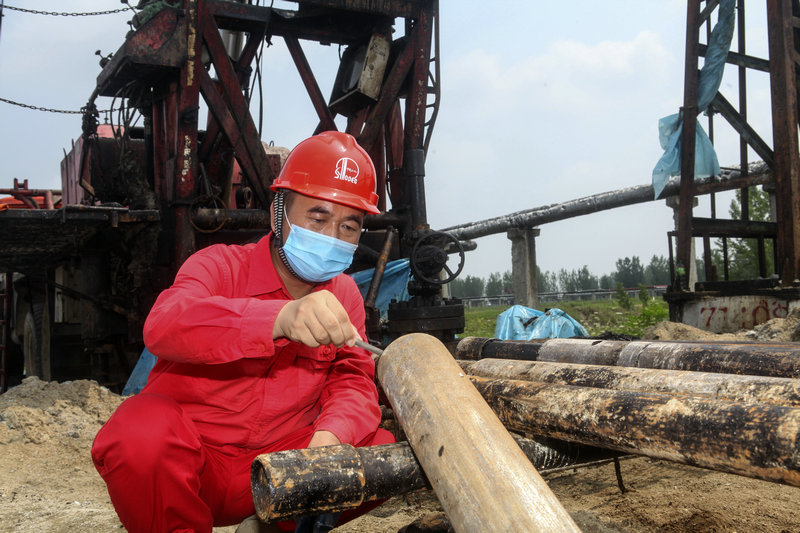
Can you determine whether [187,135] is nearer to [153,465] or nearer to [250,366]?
[250,366]

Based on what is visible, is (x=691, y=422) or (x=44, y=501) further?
(x=44, y=501)

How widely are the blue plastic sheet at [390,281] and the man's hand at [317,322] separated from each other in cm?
492

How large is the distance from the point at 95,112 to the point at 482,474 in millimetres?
5824

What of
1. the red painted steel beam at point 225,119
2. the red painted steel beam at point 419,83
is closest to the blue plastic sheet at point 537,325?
the red painted steel beam at point 419,83

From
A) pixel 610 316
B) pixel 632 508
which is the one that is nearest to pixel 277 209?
pixel 632 508

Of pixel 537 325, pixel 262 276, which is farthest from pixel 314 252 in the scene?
pixel 537 325

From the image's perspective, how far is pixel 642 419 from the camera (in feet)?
5.26

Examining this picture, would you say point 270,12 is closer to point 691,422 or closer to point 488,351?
point 488,351

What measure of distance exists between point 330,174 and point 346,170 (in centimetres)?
6

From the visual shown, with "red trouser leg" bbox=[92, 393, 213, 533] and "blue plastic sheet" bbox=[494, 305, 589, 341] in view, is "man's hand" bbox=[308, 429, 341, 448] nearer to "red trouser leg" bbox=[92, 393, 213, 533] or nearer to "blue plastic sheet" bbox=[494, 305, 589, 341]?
"red trouser leg" bbox=[92, 393, 213, 533]

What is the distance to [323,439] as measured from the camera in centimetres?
197

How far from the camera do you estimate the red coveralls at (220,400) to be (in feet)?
5.90

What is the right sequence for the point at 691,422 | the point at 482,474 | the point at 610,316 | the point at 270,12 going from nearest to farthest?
1. the point at 482,474
2. the point at 691,422
3. the point at 270,12
4. the point at 610,316

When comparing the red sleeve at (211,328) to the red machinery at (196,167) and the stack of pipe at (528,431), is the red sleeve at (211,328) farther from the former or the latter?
the red machinery at (196,167)
